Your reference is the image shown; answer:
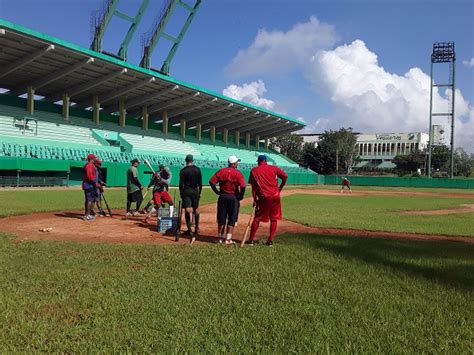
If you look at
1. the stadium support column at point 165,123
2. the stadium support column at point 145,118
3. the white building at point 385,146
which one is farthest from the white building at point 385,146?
the stadium support column at point 145,118

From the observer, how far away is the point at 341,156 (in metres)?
99.1

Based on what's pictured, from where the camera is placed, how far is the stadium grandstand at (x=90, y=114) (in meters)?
34.6

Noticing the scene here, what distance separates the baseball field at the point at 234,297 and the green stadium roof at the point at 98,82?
31987 mm

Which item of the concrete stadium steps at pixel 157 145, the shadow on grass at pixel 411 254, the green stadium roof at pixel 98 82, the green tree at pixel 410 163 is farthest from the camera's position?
the green tree at pixel 410 163

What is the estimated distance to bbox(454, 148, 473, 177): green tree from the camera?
102831 millimetres

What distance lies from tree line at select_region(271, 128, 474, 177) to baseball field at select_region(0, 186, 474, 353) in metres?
91.3

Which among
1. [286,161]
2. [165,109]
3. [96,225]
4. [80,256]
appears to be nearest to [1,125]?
[165,109]

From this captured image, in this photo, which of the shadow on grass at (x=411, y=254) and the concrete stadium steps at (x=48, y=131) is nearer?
the shadow on grass at (x=411, y=254)

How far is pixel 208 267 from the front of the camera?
6285 millimetres

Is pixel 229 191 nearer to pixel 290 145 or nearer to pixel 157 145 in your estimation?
pixel 157 145

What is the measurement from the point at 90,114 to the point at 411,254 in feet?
158

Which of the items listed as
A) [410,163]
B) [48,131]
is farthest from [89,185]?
[410,163]

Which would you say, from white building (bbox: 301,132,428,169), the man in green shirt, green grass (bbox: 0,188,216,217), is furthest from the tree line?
the man in green shirt

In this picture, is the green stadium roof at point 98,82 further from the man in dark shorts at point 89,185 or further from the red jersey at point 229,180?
the red jersey at point 229,180
